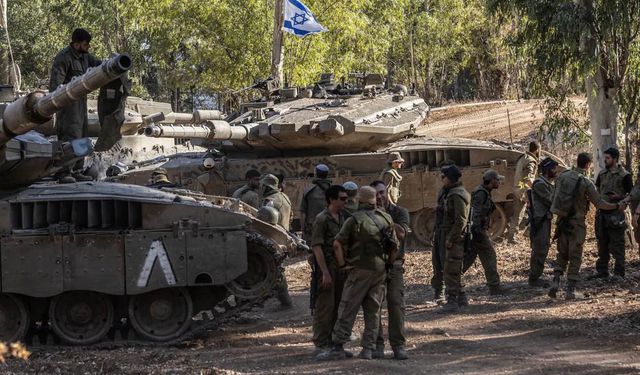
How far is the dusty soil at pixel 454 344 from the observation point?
A: 10883mm

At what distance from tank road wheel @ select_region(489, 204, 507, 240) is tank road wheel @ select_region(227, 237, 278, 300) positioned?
7971 mm

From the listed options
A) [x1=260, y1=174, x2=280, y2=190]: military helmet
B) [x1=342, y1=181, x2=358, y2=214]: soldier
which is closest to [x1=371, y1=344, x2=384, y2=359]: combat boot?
[x1=342, y1=181, x2=358, y2=214]: soldier

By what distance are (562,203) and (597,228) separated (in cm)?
161

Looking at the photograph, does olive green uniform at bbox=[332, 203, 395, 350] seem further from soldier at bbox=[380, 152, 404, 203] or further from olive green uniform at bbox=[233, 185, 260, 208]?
soldier at bbox=[380, 152, 404, 203]

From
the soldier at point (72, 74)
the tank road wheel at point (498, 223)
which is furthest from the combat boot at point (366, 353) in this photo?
the tank road wheel at point (498, 223)

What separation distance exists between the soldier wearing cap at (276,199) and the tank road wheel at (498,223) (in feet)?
19.9

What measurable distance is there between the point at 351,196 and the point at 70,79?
4.15 metres

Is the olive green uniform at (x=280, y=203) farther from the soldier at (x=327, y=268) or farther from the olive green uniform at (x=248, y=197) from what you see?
the soldier at (x=327, y=268)

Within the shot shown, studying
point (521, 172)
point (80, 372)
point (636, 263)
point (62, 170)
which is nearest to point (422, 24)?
point (521, 172)

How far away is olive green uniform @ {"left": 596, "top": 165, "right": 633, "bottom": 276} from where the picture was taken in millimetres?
15781

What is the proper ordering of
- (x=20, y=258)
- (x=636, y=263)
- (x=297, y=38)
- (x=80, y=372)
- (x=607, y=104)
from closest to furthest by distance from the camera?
(x=80, y=372), (x=20, y=258), (x=636, y=263), (x=607, y=104), (x=297, y=38)

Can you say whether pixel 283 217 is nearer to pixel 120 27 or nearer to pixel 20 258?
pixel 20 258

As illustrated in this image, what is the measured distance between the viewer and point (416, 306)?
595 inches

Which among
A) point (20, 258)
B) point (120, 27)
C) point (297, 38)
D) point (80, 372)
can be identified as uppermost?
point (120, 27)
